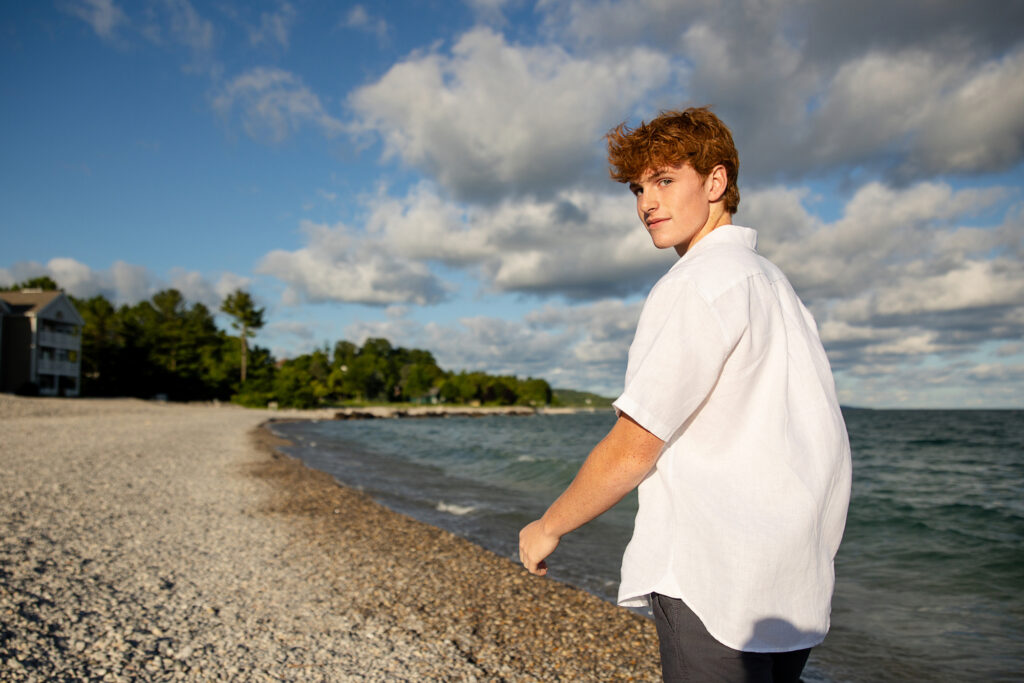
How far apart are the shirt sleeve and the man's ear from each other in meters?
0.44

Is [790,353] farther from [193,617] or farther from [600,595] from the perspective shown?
[600,595]

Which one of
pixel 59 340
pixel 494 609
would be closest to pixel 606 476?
pixel 494 609

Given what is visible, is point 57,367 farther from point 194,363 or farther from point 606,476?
point 606,476

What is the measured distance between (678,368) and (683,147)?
63cm

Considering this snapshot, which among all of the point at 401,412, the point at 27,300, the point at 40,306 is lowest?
the point at 401,412

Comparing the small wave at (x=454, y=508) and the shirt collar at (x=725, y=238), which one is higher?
the shirt collar at (x=725, y=238)

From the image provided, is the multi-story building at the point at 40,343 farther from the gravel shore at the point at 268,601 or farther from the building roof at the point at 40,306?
the gravel shore at the point at 268,601

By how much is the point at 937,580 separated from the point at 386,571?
25.6 feet

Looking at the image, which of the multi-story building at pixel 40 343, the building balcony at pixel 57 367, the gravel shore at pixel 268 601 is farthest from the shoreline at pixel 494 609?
the building balcony at pixel 57 367

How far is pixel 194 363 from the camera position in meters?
60.7

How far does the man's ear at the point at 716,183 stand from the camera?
1.54 meters

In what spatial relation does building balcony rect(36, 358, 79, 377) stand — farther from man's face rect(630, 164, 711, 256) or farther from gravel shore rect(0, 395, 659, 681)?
man's face rect(630, 164, 711, 256)

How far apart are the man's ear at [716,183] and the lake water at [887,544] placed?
4.87 m

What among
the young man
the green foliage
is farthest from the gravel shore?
the green foliage
